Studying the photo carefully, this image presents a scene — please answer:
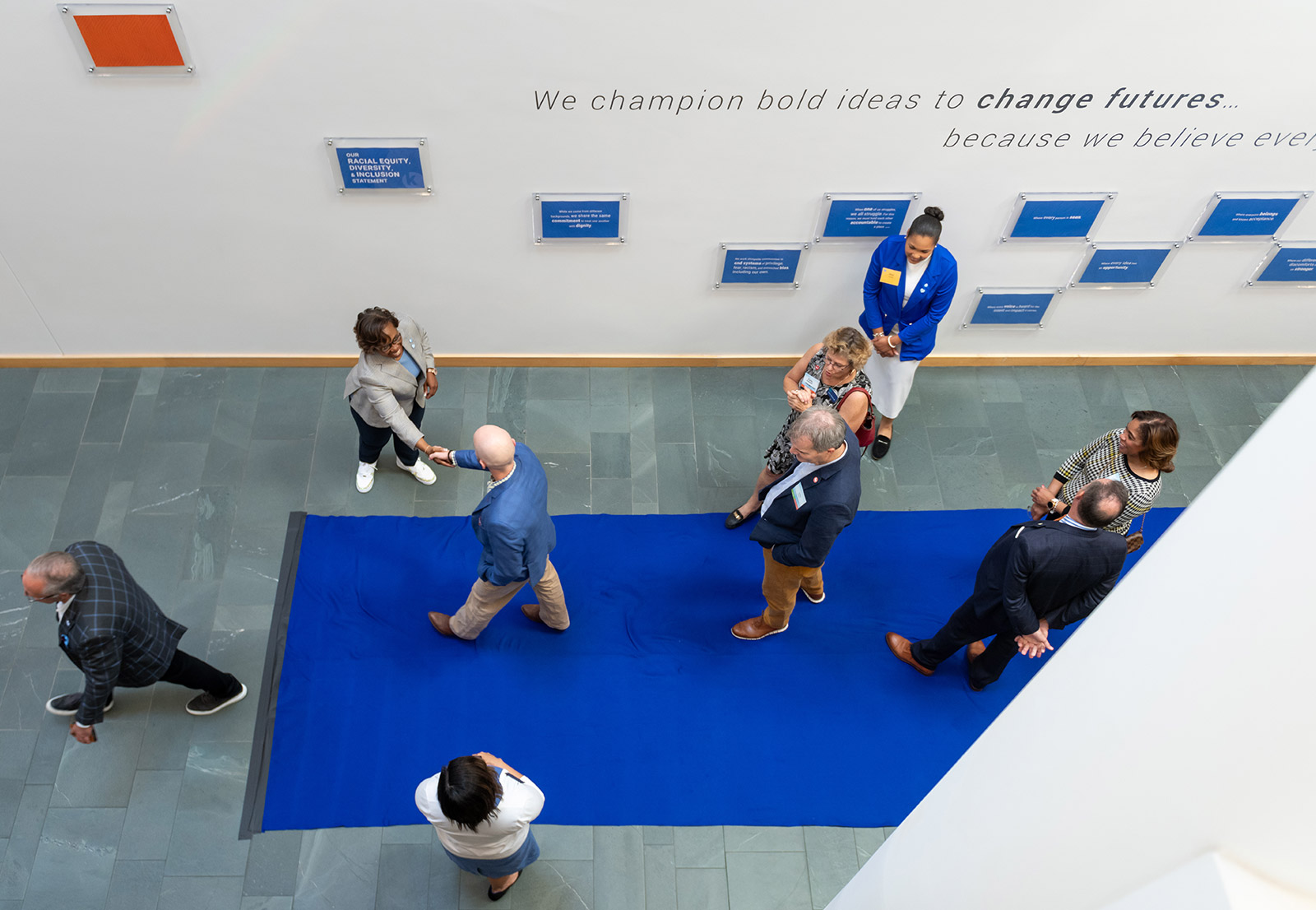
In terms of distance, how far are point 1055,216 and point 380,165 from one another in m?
3.61

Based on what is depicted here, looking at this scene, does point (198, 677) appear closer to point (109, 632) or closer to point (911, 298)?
point (109, 632)

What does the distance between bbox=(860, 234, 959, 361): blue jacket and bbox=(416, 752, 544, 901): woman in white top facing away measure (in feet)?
9.90

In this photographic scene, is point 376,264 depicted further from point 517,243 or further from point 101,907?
point 101,907

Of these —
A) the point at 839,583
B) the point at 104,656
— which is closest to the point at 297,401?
the point at 104,656

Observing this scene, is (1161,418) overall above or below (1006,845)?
below

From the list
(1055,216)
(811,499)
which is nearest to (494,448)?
(811,499)

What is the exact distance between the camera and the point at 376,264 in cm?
463

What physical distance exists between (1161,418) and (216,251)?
4.79 meters

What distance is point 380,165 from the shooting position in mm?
4113

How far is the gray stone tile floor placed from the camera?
3.60 metres

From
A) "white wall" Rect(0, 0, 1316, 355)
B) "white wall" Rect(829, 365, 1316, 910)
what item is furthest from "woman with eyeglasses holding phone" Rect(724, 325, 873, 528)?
"white wall" Rect(829, 365, 1316, 910)

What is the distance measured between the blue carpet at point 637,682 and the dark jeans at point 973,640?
18 cm

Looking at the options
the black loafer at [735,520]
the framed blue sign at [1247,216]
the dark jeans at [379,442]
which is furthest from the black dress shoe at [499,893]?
the framed blue sign at [1247,216]

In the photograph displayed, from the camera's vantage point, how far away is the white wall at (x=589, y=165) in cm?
362
